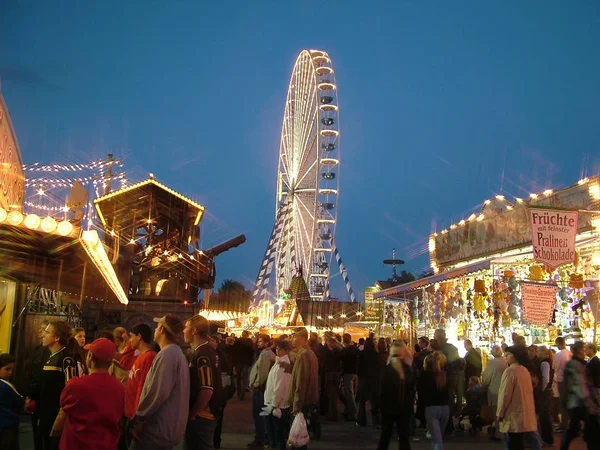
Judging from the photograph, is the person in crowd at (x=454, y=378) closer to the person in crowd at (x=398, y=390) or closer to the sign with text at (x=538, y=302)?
the sign with text at (x=538, y=302)

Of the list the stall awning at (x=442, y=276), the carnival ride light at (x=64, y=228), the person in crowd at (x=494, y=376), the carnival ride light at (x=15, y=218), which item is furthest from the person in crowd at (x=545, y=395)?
the carnival ride light at (x=15, y=218)

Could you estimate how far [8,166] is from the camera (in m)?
11.7

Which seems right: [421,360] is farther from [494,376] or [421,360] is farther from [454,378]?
[494,376]

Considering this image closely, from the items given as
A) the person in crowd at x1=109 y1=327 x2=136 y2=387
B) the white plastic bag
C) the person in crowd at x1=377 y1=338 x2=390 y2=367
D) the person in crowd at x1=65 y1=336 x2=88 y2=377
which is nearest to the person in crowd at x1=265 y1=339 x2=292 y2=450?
the white plastic bag

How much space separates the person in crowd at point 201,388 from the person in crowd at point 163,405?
1.76ft

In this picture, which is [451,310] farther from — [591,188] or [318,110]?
[318,110]

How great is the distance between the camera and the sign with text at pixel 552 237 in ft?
37.0

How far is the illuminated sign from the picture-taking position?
11078mm

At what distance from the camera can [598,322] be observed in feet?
43.4

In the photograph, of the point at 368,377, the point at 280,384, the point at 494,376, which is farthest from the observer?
the point at 368,377

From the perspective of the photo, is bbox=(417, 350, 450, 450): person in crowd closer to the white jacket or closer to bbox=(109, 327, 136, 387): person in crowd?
the white jacket

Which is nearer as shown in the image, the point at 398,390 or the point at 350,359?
the point at 398,390

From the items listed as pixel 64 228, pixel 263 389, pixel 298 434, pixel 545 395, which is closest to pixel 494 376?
pixel 545 395

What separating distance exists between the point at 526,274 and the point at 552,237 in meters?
3.95
